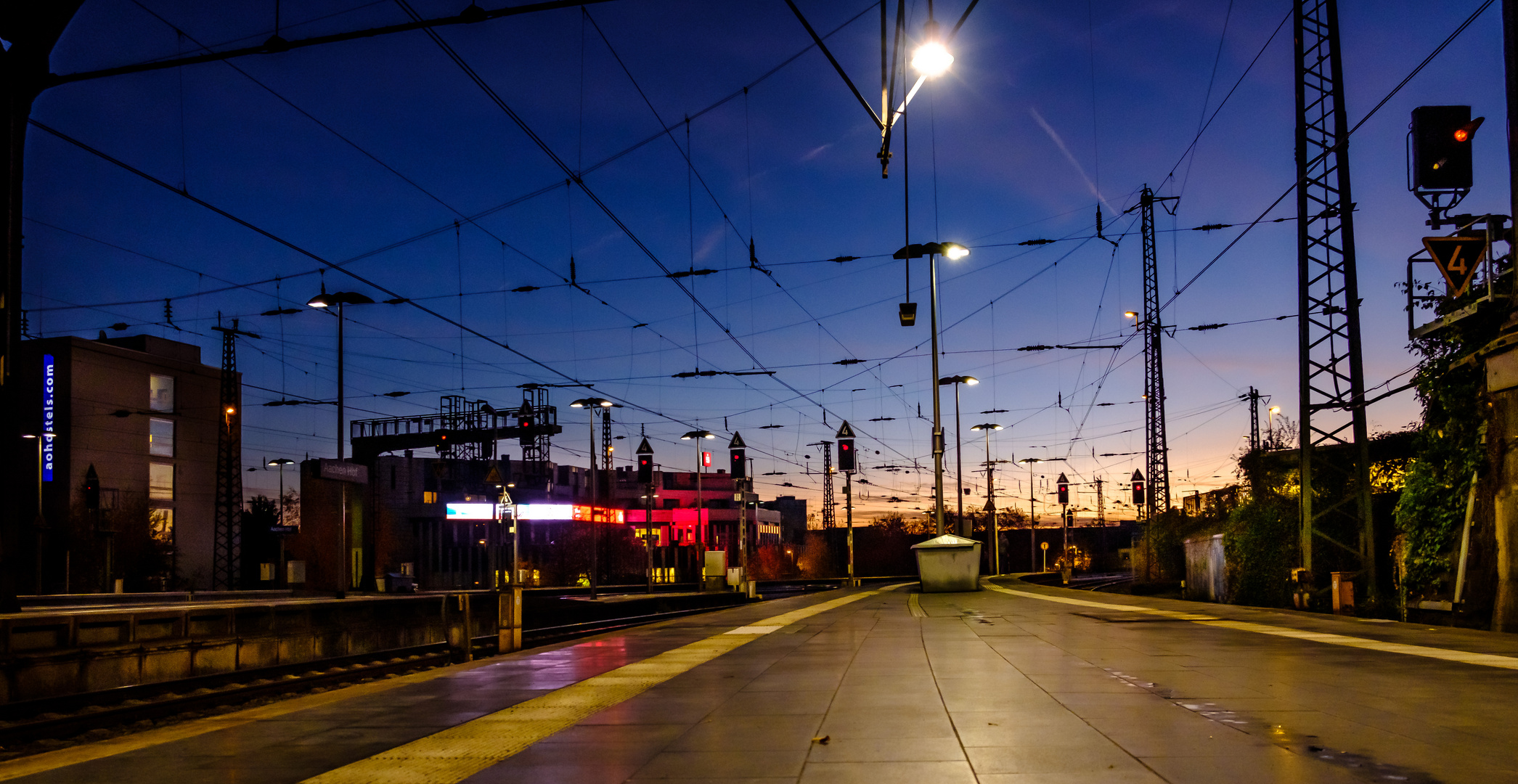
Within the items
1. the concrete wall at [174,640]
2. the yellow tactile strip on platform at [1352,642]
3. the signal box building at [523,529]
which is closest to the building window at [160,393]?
the signal box building at [523,529]

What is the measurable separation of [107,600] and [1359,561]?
38.9 meters

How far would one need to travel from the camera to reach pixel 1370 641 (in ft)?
46.6

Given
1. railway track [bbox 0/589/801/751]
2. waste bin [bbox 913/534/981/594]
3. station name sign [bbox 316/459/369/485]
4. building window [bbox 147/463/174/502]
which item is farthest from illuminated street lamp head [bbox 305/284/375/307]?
building window [bbox 147/463/174/502]

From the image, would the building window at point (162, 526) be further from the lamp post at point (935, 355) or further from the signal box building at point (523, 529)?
the lamp post at point (935, 355)

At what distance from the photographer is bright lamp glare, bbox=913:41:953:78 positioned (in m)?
13.3

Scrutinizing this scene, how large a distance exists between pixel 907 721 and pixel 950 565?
24028mm

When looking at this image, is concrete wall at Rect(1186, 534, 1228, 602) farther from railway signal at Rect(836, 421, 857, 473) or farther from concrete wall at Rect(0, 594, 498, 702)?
concrete wall at Rect(0, 594, 498, 702)

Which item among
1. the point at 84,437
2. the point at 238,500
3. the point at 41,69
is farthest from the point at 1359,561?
the point at 84,437

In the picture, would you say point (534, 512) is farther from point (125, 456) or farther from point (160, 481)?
point (125, 456)

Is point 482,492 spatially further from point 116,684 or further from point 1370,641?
point 1370,641

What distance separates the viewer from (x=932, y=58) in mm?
13430

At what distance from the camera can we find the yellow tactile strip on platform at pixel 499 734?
707 centimetres

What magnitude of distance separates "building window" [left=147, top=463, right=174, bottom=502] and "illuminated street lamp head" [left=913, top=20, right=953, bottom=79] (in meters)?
65.1

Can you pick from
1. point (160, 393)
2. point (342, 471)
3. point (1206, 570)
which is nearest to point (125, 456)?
point (160, 393)
